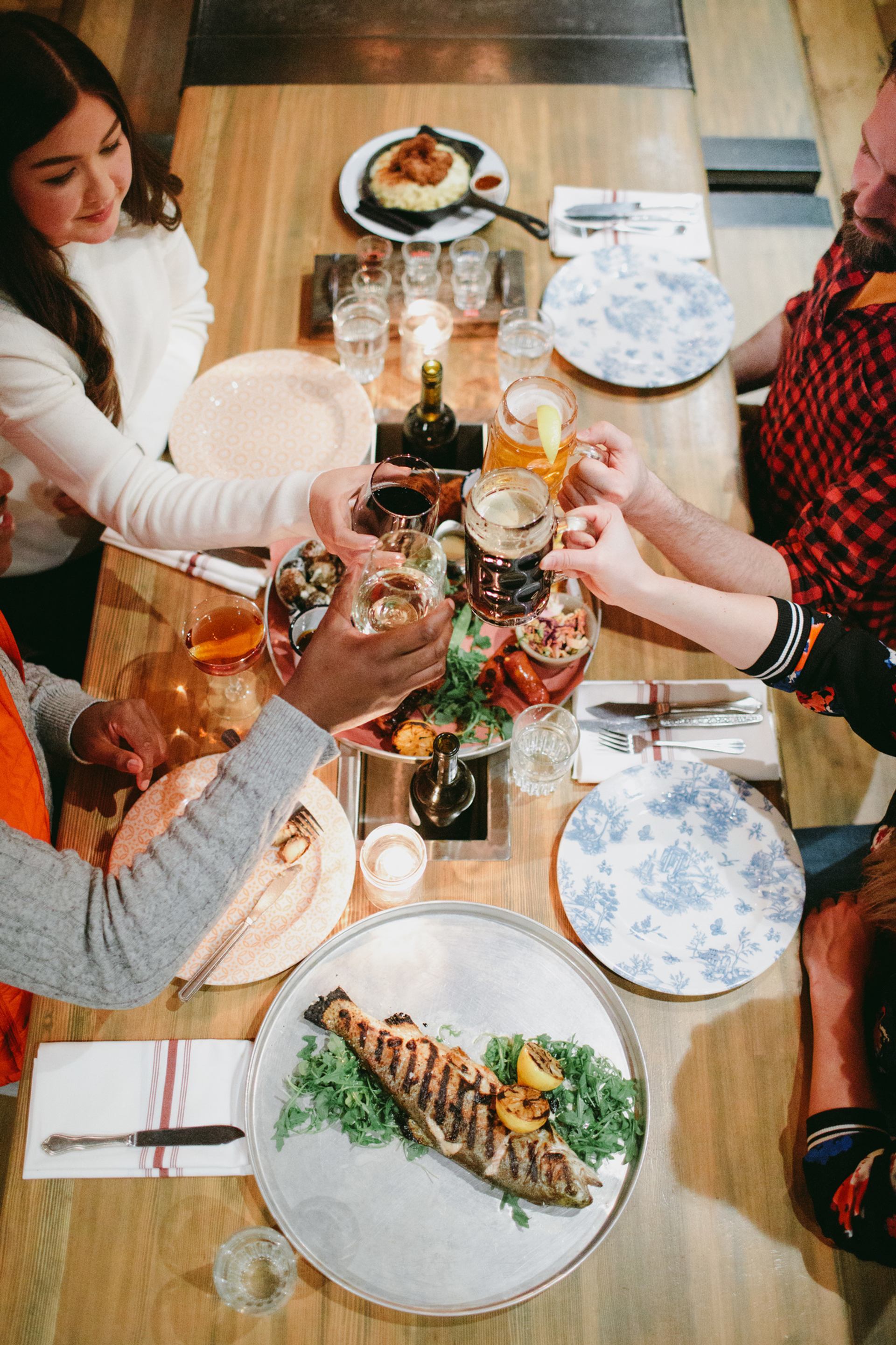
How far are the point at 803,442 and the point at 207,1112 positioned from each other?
1.76 m

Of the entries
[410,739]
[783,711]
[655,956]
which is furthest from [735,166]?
[655,956]

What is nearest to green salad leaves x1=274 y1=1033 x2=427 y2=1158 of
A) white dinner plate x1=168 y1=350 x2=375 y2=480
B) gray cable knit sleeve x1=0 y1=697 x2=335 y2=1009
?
gray cable knit sleeve x1=0 y1=697 x2=335 y2=1009

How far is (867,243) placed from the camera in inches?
65.7

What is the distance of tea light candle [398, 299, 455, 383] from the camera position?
1.83m

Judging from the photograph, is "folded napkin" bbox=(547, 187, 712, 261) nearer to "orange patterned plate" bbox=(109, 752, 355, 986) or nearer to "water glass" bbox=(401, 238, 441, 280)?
"water glass" bbox=(401, 238, 441, 280)

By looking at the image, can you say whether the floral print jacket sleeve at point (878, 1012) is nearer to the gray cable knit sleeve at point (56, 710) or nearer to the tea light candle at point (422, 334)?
the tea light candle at point (422, 334)

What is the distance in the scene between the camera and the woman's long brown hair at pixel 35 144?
1.33 metres

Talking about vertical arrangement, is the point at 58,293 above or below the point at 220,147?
below

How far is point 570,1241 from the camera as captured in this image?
3.70 ft

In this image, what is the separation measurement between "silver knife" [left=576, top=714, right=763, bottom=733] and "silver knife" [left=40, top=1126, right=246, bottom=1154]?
85 cm

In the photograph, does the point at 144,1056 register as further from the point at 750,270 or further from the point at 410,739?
A: the point at 750,270

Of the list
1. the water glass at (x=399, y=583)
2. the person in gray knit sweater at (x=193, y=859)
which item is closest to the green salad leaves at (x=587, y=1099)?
the person in gray knit sweater at (x=193, y=859)

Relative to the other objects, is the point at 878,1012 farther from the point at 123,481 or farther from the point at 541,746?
the point at 123,481

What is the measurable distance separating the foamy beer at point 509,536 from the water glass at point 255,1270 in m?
0.93
